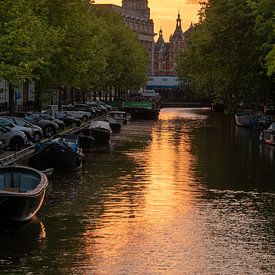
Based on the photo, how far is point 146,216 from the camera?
28.5 meters

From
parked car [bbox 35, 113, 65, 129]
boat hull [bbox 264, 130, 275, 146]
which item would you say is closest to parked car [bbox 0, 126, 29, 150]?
parked car [bbox 35, 113, 65, 129]

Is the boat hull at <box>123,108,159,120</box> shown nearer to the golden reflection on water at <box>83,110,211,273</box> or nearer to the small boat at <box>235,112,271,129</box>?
the small boat at <box>235,112,271,129</box>

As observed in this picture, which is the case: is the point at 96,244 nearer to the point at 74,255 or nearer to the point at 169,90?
the point at 74,255

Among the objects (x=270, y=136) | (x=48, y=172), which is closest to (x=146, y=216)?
(x=48, y=172)

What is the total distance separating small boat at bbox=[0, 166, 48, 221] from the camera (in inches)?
965

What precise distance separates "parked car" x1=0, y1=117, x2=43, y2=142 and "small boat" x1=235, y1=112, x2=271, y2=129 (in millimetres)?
31550

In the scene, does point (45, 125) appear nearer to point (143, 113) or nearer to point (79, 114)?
point (79, 114)

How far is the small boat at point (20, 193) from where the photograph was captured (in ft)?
80.4

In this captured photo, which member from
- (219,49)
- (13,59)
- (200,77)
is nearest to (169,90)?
(200,77)

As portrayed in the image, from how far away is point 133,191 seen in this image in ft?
113

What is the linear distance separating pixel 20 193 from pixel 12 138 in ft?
65.7

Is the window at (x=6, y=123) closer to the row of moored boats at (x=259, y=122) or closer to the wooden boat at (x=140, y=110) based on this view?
the row of moored boats at (x=259, y=122)

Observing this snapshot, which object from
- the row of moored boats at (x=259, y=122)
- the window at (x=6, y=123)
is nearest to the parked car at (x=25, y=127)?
the window at (x=6, y=123)

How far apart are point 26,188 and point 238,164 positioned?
69.1 feet
